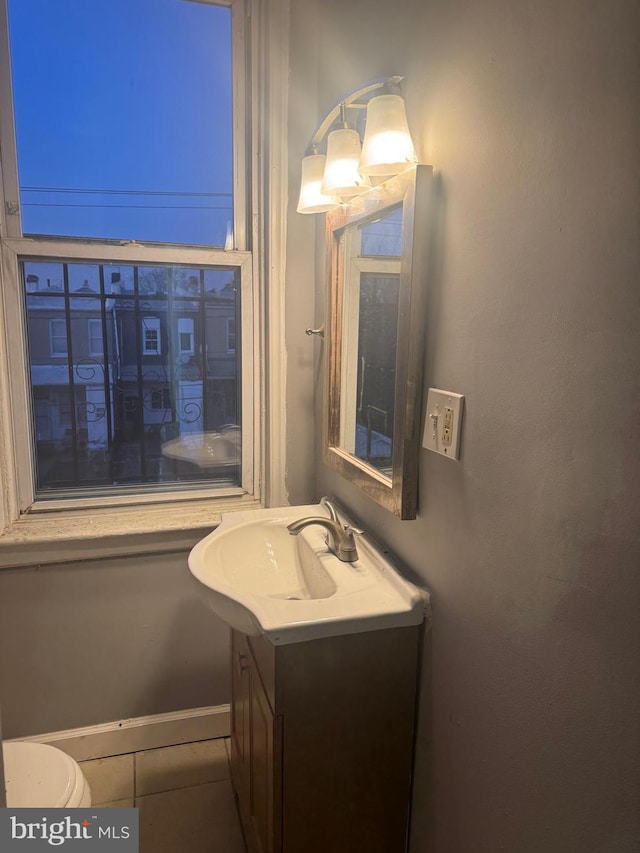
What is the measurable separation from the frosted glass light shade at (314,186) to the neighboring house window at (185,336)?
1.98 feet

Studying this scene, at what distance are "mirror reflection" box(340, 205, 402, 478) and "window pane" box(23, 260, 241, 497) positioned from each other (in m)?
0.54

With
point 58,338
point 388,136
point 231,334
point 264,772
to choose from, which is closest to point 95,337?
point 58,338

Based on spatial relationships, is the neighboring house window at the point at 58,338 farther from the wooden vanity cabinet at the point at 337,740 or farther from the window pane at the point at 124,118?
the wooden vanity cabinet at the point at 337,740

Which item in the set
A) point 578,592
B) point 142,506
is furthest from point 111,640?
point 578,592

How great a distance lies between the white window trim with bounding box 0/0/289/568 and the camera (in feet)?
5.26

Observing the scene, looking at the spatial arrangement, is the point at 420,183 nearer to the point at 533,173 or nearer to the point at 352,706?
the point at 533,173

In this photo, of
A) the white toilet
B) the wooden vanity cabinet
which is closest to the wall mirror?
the wooden vanity cabinet

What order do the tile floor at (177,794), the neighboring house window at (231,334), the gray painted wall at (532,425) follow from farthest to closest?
1. the neighboring house window at (231,334)
2. the tile floor at (177,794)
3. the gray painted wall at (532,425)

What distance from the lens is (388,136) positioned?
1014 mm

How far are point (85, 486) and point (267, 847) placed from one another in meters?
1.16

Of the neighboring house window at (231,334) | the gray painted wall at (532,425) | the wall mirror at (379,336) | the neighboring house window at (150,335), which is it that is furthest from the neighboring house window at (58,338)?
the gray painted wall at (532,425)

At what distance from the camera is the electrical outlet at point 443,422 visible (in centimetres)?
94

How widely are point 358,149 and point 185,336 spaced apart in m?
0.87

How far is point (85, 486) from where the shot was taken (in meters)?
1.79
